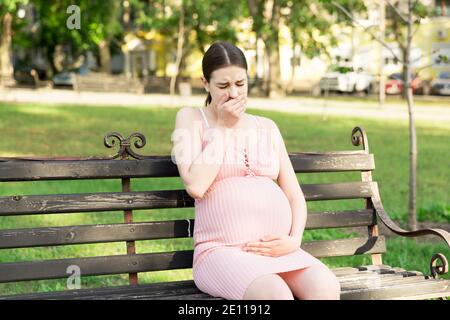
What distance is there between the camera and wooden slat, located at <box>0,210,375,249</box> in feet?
13.2

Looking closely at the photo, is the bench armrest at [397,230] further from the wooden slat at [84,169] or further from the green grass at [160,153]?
the green grass at [160,153]

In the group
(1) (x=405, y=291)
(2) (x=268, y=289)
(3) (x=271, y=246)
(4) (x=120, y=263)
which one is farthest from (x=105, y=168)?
(1) (x=405, y=291)

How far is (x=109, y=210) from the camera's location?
13.9ft

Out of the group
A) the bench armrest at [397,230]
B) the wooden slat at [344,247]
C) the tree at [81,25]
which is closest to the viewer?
the bench armrest at [397,230]

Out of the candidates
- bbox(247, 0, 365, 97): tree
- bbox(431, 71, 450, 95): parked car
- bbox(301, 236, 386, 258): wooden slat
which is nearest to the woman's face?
bbox(301, 236, 386, 258): wooden slat

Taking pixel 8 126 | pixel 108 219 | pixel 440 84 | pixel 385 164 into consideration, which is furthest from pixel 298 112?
pixel 108 219

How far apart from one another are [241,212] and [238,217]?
26 mm

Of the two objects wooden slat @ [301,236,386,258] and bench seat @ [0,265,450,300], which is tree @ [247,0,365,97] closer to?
wooden slat @ [301,236,386,258]

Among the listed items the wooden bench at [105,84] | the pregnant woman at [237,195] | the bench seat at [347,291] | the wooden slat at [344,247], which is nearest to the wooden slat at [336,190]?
the wooden slat at [344,247]

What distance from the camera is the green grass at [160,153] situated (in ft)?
22.0

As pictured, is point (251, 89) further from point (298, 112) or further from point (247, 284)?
point (247, 284)

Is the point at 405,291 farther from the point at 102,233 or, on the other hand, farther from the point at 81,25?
the point at 81,25

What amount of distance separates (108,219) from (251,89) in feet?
104

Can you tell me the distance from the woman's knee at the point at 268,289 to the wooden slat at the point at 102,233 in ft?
3.08
